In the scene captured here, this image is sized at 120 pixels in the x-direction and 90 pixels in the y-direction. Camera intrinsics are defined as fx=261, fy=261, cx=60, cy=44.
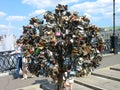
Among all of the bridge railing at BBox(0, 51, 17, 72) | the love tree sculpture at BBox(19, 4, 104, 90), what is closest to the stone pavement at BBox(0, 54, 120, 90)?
the bridge railing at BBox(0, 51, 17, 72)

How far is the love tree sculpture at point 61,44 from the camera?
229 inches

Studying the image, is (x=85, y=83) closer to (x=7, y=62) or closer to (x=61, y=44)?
(x=61, y=44)

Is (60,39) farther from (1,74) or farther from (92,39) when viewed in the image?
(1,74)

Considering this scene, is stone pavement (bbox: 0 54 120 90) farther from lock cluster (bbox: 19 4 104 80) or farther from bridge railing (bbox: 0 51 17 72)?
lock cluster (bbox: 19 4 104 80)

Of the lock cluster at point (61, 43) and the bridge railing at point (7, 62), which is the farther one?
the bridge railing at point (7, 62)

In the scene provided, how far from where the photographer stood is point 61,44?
579 centimetres

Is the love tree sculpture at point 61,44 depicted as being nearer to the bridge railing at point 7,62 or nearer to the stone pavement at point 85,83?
the stone pavement at point 85,83

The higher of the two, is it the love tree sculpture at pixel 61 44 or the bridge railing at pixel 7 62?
the love tree sculpture at pixel 61 44

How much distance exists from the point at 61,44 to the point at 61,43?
29 mm

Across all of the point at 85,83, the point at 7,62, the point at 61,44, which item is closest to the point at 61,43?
the point at 61,44

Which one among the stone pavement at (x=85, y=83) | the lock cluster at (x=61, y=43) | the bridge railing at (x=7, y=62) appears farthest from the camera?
the bridge railing at (x=7, y=62)

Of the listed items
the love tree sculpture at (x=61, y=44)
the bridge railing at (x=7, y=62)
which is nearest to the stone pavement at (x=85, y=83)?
the bridge railing at (x=7, y=62)

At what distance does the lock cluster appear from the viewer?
19.1ft

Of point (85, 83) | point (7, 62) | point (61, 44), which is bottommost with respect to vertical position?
point (85, 83)
